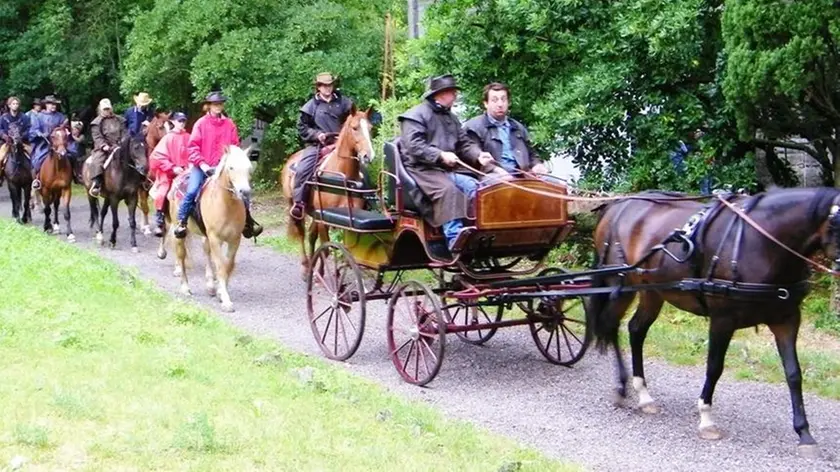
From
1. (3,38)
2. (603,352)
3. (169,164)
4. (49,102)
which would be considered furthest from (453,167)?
(3,38)

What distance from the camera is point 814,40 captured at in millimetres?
10094

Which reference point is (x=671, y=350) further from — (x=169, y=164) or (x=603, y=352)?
(x=169, y=164)

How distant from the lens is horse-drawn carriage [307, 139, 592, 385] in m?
9.00

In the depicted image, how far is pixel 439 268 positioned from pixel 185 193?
520 cm

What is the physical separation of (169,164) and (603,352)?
7.94m

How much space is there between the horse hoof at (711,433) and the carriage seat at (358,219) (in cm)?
336

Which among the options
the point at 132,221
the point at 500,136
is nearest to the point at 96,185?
the point at 132,221

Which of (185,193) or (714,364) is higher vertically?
(185,193)

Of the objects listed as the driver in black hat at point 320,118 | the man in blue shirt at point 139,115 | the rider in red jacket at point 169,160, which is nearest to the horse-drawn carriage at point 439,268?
the driver in black hat at point 320,118

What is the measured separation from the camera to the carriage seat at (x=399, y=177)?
9.27m

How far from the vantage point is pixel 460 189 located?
905cm

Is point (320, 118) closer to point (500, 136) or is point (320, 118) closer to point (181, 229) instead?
point (181, 229)

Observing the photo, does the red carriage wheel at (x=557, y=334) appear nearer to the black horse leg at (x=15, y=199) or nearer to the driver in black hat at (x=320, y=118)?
the driver in black hat at (x=320, y=118)

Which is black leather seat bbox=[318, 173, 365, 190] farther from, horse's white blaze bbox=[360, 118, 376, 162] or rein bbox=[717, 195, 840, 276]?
rein bbox=[717, 195, 840, 276]
